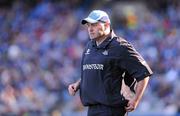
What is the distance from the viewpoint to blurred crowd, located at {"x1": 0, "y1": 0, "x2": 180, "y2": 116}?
1338 centimetres

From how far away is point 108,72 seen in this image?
6.54m

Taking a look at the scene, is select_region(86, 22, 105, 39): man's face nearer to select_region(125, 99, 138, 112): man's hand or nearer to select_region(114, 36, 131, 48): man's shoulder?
select_region(114, 36, 131, 48): man's shoulder

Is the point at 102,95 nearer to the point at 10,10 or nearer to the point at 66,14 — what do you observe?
the point at 66,14

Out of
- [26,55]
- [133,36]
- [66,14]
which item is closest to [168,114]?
[133,36]

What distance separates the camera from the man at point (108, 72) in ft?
21.2

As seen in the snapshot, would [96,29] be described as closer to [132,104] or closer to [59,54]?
[132,104]

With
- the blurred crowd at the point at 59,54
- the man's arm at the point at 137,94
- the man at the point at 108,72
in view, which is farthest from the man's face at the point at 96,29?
the blurred crowd at the point at 59,54

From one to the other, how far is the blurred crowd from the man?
5.59 meters

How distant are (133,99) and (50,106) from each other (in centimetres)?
764

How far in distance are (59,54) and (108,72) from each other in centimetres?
926

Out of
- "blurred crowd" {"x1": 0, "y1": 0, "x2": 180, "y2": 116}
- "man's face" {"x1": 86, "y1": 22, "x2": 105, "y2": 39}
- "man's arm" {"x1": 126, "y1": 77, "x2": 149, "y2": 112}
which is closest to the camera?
"man's arm" {"x1": 126, "y1": 77, "x2": 149, "y2": 112}

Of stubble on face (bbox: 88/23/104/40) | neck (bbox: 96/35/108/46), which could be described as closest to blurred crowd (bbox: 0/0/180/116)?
neck (bbox: 96/35/108/46)

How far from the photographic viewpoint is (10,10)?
744 inches

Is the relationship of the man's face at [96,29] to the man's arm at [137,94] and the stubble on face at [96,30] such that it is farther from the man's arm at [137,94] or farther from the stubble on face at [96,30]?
the man's arm at [137,94]
